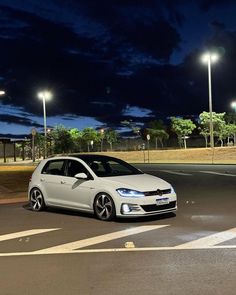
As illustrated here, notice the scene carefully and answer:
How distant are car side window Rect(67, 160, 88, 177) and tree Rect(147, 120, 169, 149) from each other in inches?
2737

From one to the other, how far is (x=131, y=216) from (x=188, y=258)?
3443 millimetres

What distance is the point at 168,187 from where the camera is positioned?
11.5 m

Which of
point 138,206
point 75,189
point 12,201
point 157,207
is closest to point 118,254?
point 138,206

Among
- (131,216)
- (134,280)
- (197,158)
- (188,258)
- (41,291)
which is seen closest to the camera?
(41,291)

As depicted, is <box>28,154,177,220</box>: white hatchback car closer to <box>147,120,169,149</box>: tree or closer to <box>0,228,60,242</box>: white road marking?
<box>0,228,60,242</box>: white road marking

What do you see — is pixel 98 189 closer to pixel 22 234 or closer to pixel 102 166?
pixel 102 166

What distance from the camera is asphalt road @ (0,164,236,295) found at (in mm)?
6281

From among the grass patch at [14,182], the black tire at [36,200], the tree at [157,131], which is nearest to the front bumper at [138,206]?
the black tire at [36,200]

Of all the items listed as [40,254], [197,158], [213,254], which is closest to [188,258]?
[213,254]

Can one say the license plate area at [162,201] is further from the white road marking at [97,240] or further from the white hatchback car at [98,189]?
the white road marking at [97,240]

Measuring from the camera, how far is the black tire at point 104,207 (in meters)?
11.2

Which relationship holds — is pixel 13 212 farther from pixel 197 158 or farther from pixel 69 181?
pixel 197 158

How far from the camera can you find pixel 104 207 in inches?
447

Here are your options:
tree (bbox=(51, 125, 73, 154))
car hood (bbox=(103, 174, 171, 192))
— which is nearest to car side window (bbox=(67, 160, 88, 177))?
car hood (bbox=(103, 174, 171, 192))
